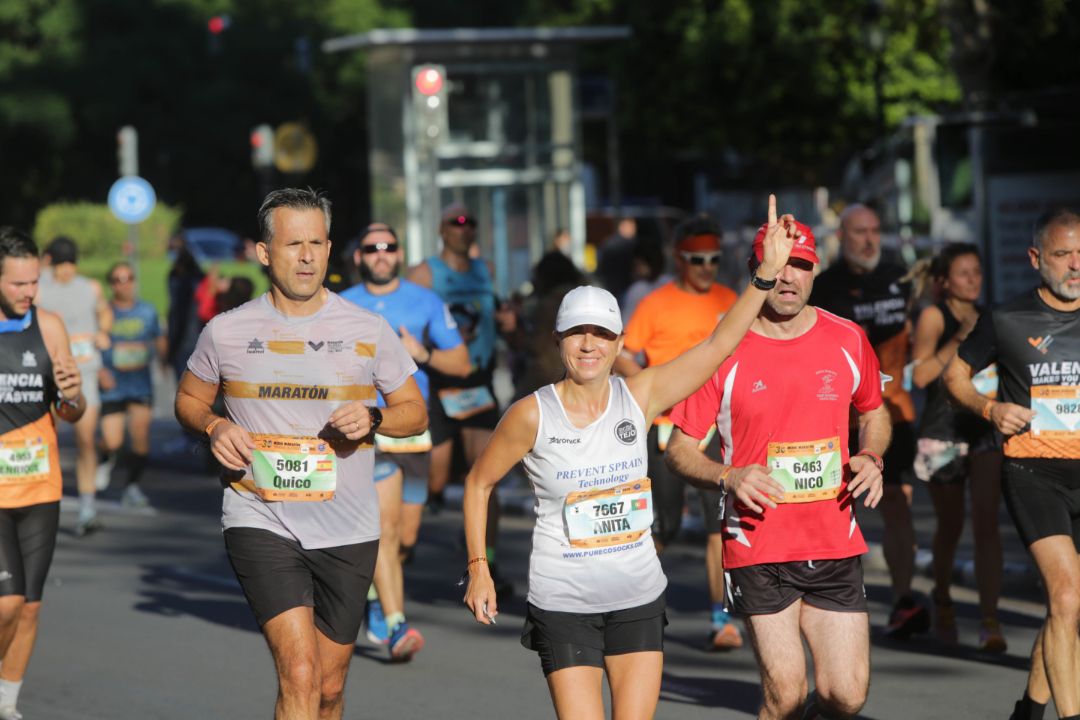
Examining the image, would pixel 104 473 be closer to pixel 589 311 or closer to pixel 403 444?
pixel 403 444

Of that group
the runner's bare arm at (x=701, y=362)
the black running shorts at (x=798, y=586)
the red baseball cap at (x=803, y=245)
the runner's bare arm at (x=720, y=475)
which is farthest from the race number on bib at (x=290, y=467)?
the red baseball cap at (x=803, y=245)

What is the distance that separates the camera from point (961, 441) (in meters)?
8.73

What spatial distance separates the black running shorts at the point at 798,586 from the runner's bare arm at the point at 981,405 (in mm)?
1139

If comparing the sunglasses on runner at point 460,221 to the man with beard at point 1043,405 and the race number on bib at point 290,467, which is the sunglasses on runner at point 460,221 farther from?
the race number on bib at point 290,467

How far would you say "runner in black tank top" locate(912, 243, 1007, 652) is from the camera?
867cm

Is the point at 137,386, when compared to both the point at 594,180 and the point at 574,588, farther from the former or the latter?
the point at 594,180

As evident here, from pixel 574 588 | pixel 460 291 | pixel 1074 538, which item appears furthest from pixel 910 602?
pixel 574 588

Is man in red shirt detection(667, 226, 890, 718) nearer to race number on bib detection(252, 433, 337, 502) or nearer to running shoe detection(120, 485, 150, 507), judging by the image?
race number on bib detection(252, 433, 337, 502)

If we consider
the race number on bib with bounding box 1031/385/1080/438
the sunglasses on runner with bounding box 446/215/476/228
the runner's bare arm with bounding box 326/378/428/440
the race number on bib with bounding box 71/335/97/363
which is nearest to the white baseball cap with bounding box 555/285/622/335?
the runner's bare arm with bounding box 326/378/428/440

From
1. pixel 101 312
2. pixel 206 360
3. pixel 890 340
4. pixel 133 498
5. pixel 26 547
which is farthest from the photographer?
pixel 133 498

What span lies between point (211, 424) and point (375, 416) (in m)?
0.52

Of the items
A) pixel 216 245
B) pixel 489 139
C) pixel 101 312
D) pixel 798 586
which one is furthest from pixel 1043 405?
pixel 216 245

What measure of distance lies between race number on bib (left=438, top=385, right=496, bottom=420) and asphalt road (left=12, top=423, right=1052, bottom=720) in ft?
3.56

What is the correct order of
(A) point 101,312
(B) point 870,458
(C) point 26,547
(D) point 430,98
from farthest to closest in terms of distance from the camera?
(D) point 430,98, (A) point 101,312, (C) point 26,547, (B) point 870,458
